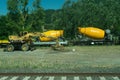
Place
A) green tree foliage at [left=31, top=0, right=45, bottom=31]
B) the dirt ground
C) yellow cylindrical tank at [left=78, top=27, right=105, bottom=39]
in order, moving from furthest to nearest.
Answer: green tree foliage at [left=31, top=0, right=45, bottom=31] < yellow cylindrical tank at [left=78, top=27, right=105, bottom=39] < the dirt ground

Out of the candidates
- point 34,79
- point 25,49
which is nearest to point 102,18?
point 25,49

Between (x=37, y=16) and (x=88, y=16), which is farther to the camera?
(x=88, y=16)

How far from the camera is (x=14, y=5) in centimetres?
5081

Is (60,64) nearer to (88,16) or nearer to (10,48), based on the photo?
(10,48)

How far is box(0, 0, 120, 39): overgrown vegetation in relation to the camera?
5069 cm

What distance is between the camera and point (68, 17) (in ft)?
187

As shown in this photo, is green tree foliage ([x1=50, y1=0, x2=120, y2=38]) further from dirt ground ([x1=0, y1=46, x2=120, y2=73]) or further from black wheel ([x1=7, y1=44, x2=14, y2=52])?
dirt ground ([x1=0, y1=46, x2=120, y2=73])

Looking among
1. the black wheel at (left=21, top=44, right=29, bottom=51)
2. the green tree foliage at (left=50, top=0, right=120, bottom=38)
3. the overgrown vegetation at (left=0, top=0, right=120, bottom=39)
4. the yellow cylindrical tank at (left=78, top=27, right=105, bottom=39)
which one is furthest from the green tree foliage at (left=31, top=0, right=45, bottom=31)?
the black wheel at (left=21, top=44, right=29, bottom=51)

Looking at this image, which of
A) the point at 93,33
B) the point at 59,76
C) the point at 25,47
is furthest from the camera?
the point at 93,33

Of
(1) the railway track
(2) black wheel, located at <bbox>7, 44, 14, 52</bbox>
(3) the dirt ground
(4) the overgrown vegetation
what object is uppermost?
(4) the overgrown vegetation

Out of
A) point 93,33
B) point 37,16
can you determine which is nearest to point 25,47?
point 37,16

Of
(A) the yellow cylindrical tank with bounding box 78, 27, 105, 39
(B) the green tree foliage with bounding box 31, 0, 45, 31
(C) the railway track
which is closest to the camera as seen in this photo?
(C) the railway track

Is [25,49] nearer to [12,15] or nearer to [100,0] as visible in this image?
[12,15]

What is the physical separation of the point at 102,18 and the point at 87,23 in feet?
8.60
